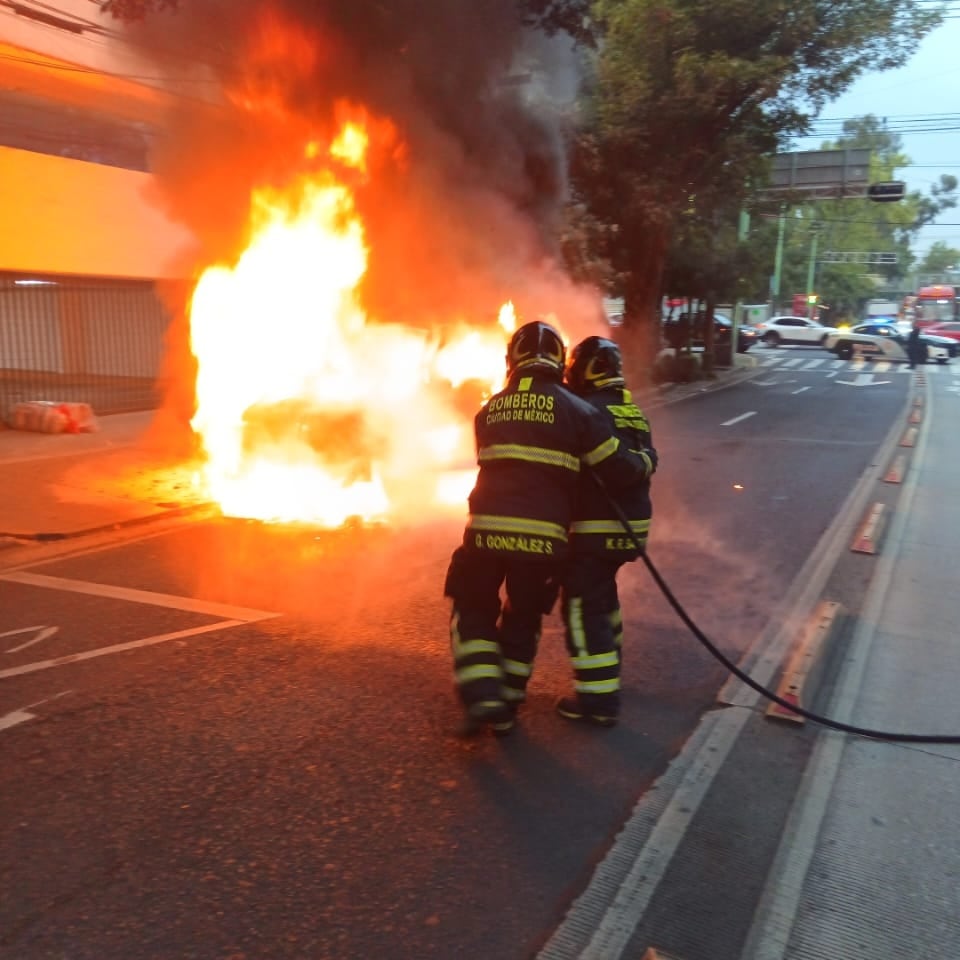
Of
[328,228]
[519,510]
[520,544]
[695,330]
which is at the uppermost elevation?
[328,228]

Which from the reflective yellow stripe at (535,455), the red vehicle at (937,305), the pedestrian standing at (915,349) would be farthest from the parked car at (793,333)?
the reflective yellow stripe at (535,455)

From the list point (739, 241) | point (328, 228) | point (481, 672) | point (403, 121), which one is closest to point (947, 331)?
point (739, 241)

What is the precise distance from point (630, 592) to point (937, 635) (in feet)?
5.78

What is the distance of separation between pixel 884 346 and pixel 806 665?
32606mm

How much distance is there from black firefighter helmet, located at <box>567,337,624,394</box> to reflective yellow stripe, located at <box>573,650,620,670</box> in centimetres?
111

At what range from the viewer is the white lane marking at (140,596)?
197 inches

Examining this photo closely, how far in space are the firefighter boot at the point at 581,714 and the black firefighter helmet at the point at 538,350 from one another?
4.55 ft

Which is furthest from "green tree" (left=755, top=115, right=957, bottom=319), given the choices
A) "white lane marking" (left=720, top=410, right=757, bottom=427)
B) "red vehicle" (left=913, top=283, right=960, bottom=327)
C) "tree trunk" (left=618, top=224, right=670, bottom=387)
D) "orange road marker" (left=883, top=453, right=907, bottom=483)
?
"orange road marker" (left=883, top=453, right=907, bottom=483)

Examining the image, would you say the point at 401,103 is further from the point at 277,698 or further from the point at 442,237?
the point at 277,698

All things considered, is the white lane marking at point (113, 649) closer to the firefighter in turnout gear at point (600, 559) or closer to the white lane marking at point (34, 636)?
the white lane marking at point (34, 636)

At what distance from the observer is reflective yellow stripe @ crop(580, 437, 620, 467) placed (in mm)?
3465

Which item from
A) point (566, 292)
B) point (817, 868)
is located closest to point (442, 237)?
point (566, 292)

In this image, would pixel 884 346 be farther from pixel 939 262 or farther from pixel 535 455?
pixel 939 262

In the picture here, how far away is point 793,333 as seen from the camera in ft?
134
